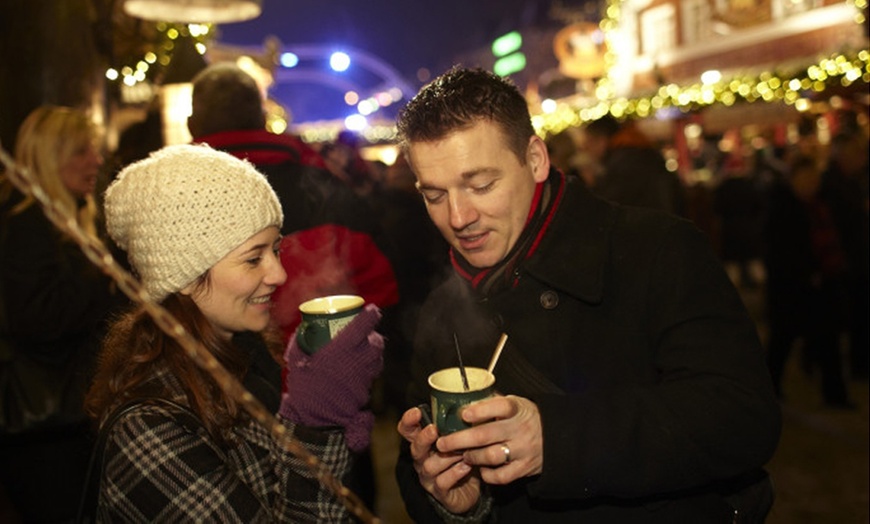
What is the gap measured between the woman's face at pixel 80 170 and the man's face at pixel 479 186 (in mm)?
2461

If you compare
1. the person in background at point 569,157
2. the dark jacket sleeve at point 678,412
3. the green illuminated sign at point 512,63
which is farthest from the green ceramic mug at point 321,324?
the green illuminated sign at point 512,63

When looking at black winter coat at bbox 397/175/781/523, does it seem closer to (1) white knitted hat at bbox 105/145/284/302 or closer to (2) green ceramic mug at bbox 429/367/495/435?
(2) green ceramic mug at bbox 429/367/495/435

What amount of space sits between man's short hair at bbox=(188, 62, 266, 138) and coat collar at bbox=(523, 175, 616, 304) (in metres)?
1.95

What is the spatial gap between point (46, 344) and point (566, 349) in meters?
2.65

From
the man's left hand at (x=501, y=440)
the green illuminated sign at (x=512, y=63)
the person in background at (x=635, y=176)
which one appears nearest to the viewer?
the man's left hand at (x=501, y=440)

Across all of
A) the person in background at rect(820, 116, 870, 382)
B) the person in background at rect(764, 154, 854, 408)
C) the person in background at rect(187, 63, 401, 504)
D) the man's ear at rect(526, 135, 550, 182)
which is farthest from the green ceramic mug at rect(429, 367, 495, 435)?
the person in background at rect(820, 116, 870, 382)

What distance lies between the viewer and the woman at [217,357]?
1.75 m

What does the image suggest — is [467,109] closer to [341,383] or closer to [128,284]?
[341,383]

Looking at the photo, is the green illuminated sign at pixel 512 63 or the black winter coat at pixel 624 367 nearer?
the black winter coat at pixel 624 367

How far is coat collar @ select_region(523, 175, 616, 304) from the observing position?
1.91m

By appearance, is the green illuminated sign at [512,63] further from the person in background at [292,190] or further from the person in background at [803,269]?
the person in background at [292,190]

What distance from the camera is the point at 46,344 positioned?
3367 millimetres

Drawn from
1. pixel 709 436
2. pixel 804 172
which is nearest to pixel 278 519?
pixel 709 436

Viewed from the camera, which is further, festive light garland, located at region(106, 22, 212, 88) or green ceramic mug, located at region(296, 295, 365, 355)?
festive light garland, located at region(106, 22, 212, 88)
